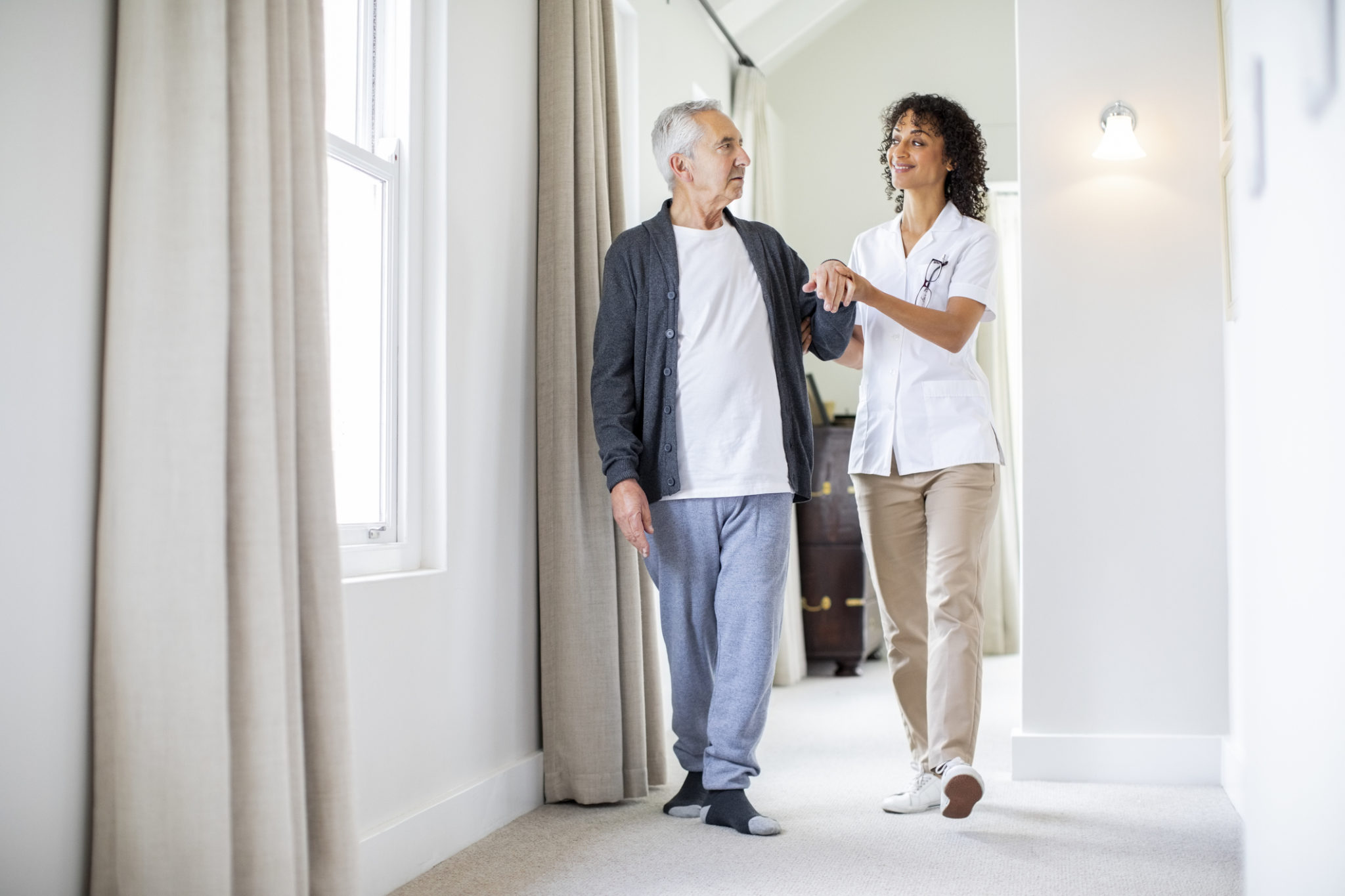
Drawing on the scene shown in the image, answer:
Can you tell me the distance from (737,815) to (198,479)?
4.36 feet

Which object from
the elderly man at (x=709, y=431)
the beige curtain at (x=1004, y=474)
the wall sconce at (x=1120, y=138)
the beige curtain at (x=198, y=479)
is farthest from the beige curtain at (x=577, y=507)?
the beige curtain at (x=1004, y=474)

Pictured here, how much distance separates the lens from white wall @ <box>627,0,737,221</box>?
3383 mm

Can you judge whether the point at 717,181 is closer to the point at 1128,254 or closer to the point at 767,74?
the point at 1128,254

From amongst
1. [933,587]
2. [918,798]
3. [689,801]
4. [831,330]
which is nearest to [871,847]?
[918,798]

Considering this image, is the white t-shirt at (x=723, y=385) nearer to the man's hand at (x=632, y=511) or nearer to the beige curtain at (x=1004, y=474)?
the man's hand at (x=632, y=511)

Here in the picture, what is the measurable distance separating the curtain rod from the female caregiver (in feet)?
6.14

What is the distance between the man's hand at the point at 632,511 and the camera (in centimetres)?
219

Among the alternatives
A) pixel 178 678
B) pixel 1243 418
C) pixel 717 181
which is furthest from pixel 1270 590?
pixel 717 181

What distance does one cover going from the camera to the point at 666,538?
7.60 ft

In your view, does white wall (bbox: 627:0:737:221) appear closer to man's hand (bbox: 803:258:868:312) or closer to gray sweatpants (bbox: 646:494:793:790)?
man's hand (bbox: 803:258:868:312)

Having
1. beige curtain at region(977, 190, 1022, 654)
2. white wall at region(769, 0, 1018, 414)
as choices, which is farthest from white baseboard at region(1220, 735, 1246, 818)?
white wall at region(769, 0, 1018, 414)

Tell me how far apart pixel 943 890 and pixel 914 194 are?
1.46 metres

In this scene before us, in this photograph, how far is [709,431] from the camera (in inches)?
89.5

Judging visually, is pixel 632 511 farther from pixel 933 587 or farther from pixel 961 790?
pixel 961 790
